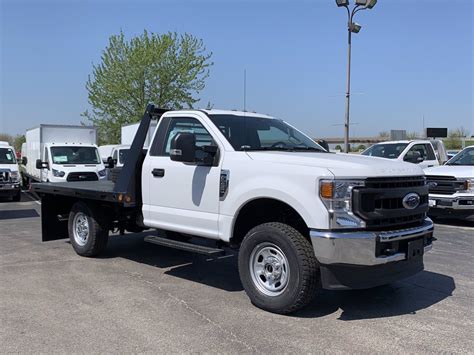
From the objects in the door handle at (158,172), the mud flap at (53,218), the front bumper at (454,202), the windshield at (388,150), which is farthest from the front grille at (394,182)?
the windshield at (388,150)

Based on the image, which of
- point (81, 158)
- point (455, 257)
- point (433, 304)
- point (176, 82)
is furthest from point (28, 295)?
point (176, 82)

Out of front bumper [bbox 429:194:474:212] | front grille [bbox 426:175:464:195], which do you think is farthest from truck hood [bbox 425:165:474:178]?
front bumper [bbox 429:194:474:212]

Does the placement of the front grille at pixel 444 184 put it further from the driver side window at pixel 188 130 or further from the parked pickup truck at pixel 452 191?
the driver side window at pixel 188 130

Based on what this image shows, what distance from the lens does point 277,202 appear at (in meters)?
5.12

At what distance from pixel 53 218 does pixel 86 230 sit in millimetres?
980

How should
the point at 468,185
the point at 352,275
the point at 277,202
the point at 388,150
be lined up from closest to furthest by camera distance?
the point at 352,275, the point at 277,202, the point at 468,185, the point at 388,150

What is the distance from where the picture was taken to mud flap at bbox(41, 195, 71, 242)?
815cm

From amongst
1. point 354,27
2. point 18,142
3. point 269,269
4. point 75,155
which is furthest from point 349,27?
point 18,142

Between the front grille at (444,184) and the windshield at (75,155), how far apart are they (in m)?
11.1

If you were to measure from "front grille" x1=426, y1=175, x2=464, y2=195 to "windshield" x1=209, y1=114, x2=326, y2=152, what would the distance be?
5631 millimetres

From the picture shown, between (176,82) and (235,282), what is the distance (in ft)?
88.8

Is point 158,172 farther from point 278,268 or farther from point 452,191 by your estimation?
point 452,191

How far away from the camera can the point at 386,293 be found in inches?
226

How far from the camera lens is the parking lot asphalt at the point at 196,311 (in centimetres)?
418
